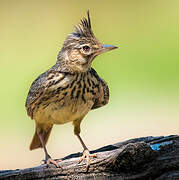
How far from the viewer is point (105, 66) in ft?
41.5

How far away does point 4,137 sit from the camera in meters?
11.1

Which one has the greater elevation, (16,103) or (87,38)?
(87,38)

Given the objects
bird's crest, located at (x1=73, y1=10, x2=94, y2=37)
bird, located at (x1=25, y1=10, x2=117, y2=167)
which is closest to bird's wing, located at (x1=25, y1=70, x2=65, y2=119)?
bird, located at (x1=25, y1=10, x2=117, y2=167)

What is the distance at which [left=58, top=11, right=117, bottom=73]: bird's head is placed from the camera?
23.2 feet

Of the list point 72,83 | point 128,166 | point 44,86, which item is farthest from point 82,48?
point 128,166

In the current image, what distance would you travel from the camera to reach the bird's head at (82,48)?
7.07 meters

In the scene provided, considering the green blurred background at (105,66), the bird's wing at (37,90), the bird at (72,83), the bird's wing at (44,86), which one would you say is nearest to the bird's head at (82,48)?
the bird at (72,83)

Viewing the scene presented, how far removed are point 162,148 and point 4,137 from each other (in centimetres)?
537

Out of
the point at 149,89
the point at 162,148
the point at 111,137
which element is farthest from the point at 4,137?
the point at 162,148

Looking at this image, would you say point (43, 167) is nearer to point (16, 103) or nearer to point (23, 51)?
point (16, 103)

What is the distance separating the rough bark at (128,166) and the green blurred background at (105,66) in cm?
331

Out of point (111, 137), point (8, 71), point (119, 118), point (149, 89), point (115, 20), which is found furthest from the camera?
point (115, 20)

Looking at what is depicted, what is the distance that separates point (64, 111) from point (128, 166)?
138cm

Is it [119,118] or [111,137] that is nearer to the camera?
[111,137]
